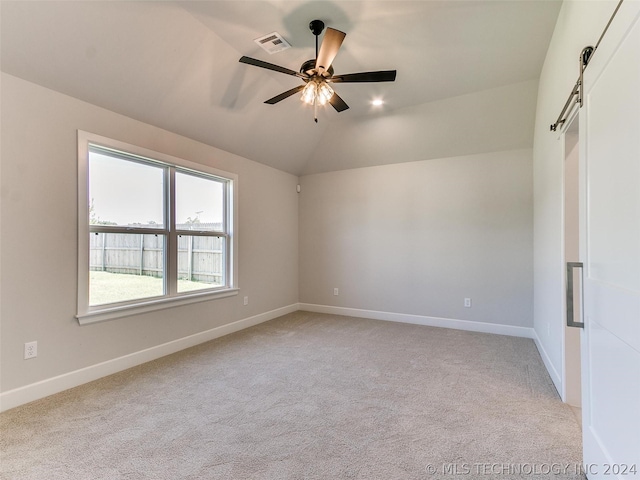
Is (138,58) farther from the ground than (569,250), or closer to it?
farther from the ground

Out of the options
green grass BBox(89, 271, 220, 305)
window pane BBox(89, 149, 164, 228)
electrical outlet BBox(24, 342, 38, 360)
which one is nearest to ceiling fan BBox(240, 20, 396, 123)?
window pane BBox(89, 149, 164, 228)

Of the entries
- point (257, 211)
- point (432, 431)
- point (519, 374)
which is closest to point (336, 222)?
point (257, 211)

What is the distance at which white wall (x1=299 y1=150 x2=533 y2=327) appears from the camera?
3.96 metres

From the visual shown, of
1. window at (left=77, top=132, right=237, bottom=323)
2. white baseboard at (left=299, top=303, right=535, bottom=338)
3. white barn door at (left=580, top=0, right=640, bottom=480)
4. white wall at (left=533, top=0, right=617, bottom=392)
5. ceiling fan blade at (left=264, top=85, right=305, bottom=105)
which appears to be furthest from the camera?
white baseboard at (left=299, top=303, right=535, bottom=338)

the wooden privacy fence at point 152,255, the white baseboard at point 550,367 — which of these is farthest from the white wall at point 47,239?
the white baseboard at point 550,367

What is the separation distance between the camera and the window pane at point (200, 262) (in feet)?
11.8

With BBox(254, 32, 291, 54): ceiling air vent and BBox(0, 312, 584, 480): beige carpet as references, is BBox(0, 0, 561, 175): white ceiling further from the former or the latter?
BBox(0, 312, 584, 480): beige carpet

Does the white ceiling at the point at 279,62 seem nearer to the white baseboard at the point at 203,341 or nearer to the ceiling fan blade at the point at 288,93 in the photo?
the ceiling fan blade at the point at 288,93

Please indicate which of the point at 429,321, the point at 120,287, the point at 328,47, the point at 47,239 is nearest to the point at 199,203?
the point at 120,287

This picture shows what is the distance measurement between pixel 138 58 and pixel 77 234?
1.60 meters

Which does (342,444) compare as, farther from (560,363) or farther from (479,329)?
(479,329)

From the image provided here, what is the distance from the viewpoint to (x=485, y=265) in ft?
13.5

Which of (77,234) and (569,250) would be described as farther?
(77,234)

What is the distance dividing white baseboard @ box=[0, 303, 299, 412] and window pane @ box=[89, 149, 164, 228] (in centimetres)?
131
